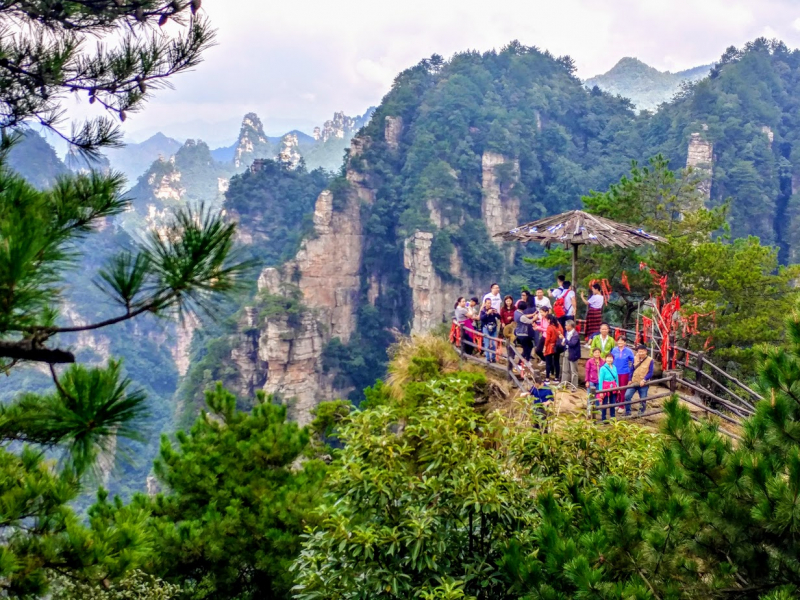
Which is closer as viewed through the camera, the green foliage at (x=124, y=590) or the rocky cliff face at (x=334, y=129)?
the green foliage at (x=124, y=590)

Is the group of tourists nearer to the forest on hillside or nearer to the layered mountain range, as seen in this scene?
the forest on hillside

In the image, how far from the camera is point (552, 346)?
271 inches

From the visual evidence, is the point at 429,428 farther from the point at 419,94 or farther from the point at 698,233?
the point at 419,94

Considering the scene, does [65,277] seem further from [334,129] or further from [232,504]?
[334,129]

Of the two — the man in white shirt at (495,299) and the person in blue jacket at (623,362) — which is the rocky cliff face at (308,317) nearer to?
the man in white shirt at (495,299)

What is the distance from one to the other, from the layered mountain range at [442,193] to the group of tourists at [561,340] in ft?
Result: 93.2

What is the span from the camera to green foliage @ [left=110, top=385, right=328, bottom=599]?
18.6ft

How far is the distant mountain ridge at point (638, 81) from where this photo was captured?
309ft

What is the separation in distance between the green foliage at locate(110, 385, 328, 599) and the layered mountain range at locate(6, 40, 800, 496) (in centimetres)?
2951

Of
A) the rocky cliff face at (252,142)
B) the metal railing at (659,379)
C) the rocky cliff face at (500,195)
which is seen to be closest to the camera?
the metal railing at (659,379)

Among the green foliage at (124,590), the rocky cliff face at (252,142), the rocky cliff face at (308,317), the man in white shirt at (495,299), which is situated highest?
the rocky cliff face at (252,142)

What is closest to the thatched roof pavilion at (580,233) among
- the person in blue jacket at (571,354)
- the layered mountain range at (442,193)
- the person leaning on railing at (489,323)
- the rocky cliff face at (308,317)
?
the person leaning on railing at (489,323)

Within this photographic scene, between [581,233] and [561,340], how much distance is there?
126cm

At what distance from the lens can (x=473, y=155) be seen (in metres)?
49.7
